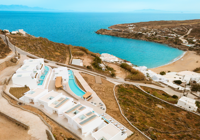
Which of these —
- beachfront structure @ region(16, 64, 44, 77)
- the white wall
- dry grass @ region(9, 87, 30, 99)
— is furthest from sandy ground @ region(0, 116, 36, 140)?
beachfront structure @ region(16, 64, 44, 77)

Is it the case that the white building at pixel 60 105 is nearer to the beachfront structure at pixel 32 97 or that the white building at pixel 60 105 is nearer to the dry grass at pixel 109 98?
the beachfront structure at pixel 32 97

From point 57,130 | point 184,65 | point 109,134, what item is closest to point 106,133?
point 109,134

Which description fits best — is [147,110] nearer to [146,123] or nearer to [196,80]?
[146,123]

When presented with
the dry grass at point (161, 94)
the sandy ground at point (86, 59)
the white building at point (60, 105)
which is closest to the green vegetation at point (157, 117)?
the dry grass at point (161, 94)

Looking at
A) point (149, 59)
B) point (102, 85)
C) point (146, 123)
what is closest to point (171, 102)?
point (146, 123)

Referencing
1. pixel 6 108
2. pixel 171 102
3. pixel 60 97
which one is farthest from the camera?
pixel 171 102

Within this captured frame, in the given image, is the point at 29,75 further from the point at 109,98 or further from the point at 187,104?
the point at 187,104
